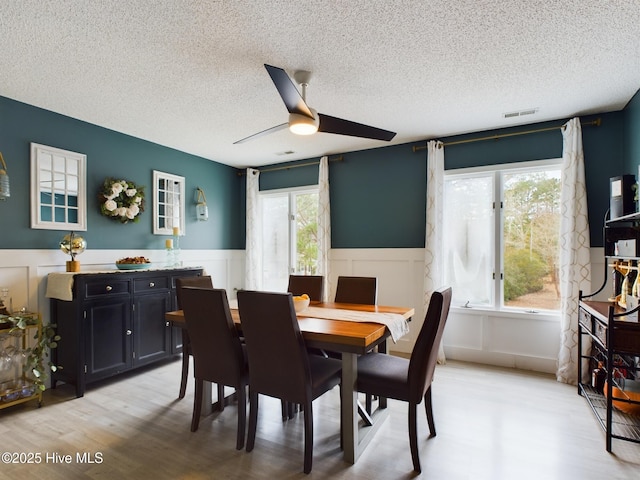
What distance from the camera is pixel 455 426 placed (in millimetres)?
2541

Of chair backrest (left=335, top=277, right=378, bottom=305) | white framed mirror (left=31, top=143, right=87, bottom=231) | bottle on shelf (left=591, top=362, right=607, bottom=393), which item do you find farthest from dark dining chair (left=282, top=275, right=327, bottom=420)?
bottle on shelf (left=591, top=362, right=607, bottom=393)

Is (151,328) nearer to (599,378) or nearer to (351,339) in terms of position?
(351,339)

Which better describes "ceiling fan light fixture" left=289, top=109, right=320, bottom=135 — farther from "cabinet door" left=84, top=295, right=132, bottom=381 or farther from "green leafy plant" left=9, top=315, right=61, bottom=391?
"green leafy plant" left=9, top=315, right=61, bottom=391

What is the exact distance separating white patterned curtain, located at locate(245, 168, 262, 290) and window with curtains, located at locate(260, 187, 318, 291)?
155mm

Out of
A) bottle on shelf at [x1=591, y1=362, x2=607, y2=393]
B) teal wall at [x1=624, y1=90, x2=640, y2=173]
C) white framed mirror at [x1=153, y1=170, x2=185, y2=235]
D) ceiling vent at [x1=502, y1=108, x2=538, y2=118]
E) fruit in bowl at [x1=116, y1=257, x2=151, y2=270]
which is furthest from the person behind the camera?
white framed mirror at [x1=153, y1=170, x2=185, y2=235]

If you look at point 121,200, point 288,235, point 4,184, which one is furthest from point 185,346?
point 288,235

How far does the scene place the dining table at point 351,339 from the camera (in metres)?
2.06

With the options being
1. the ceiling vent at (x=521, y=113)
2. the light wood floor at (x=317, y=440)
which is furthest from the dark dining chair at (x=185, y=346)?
the ceiling vent at (x=521, y=113)

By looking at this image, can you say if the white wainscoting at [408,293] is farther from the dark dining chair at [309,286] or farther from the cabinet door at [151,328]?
the dark dining chair at [309,286]

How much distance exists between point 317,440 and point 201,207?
3.54m

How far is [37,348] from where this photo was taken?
2.91 meters

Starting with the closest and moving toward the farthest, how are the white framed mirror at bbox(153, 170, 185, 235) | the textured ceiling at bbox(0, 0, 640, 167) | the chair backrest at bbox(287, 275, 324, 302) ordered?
the textured ceiling at bbox(0, 0, 640, 167) → the chair backrest at bbox(287, 275, 324, 302) → the white framed mirror at bbox(153, 170, 185, 235)

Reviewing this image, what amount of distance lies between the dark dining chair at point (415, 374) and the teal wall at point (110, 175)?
319cm

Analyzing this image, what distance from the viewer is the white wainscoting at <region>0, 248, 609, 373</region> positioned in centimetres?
317
